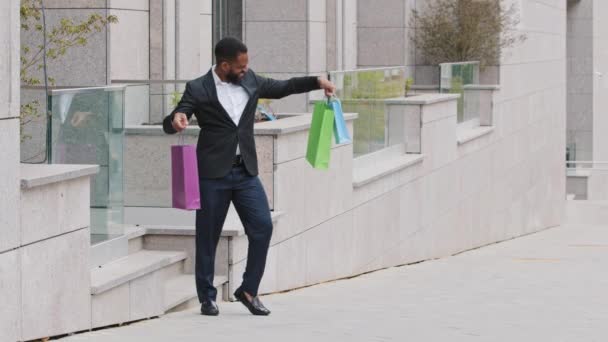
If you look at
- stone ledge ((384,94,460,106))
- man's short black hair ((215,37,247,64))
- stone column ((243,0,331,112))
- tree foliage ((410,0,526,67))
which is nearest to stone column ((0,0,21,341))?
man's short black hair ((215,37,247,64))

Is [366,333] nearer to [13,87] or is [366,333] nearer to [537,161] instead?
[13,87]

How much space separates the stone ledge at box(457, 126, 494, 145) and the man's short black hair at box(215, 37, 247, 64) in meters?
13.1

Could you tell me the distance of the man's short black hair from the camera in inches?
361

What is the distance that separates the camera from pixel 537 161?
32.8m

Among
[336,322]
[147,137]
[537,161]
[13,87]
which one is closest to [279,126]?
[147,137]

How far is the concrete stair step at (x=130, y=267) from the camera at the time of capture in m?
8.85

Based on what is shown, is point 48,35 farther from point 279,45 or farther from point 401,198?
point 279,45

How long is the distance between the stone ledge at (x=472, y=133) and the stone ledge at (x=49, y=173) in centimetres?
1403

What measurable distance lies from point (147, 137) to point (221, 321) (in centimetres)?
230

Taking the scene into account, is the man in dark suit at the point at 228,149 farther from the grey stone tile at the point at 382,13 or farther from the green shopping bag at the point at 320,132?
the grey stone tile at the point at 382,13

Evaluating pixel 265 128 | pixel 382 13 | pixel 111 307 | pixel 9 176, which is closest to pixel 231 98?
pixel 111 307

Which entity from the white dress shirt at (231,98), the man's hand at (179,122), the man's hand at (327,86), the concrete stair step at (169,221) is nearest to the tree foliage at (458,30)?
the concrete stair step at (169,221)

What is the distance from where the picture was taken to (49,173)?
8.05 metres

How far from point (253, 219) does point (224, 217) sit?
0.71 ft
